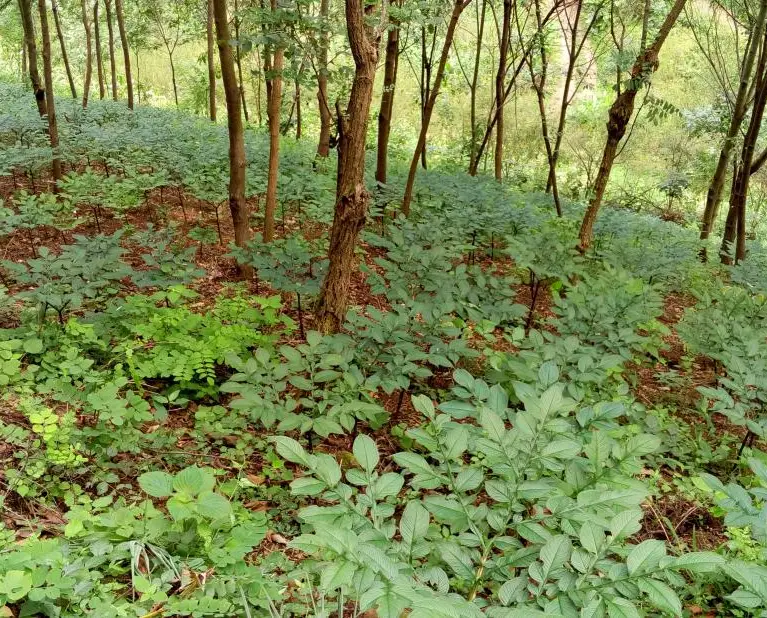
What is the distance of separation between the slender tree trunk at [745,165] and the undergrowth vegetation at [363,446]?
1844 millimetres

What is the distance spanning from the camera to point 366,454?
1447 mm

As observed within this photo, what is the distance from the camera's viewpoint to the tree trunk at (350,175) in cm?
304

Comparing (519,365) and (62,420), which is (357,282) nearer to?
(519,365)

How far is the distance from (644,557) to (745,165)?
24.8 ft

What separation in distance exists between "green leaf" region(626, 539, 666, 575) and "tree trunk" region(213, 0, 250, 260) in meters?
4.15

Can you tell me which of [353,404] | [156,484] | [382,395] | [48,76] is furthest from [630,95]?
[48,76]

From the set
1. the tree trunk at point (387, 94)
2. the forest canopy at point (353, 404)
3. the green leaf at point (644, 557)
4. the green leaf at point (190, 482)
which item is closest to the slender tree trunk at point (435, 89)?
the forest canopy at point (353, 404)

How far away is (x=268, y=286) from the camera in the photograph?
5051mm

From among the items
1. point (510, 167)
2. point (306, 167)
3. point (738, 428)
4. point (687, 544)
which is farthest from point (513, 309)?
point (510, 167)

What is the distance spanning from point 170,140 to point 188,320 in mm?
6152

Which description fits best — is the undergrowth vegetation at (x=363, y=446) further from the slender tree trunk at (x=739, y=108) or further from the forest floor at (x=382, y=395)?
the slender tree trunk at (x=739, y=108)

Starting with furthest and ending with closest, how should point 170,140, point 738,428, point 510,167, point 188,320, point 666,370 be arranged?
point 510,167
point 170,140
point 666,370
point 738,428
point 188,320

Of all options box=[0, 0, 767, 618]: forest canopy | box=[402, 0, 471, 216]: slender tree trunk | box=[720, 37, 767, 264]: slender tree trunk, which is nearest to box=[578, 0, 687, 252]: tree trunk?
box=[0, 0, 767, 618]: forest canopy

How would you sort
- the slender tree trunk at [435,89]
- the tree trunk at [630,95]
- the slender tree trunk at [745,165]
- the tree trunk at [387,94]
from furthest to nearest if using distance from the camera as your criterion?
the slender tree trunk at [745,165], the tree trunk at [387,94], the slender tree trunk at [435,89], the tree trunk at [630,95]
